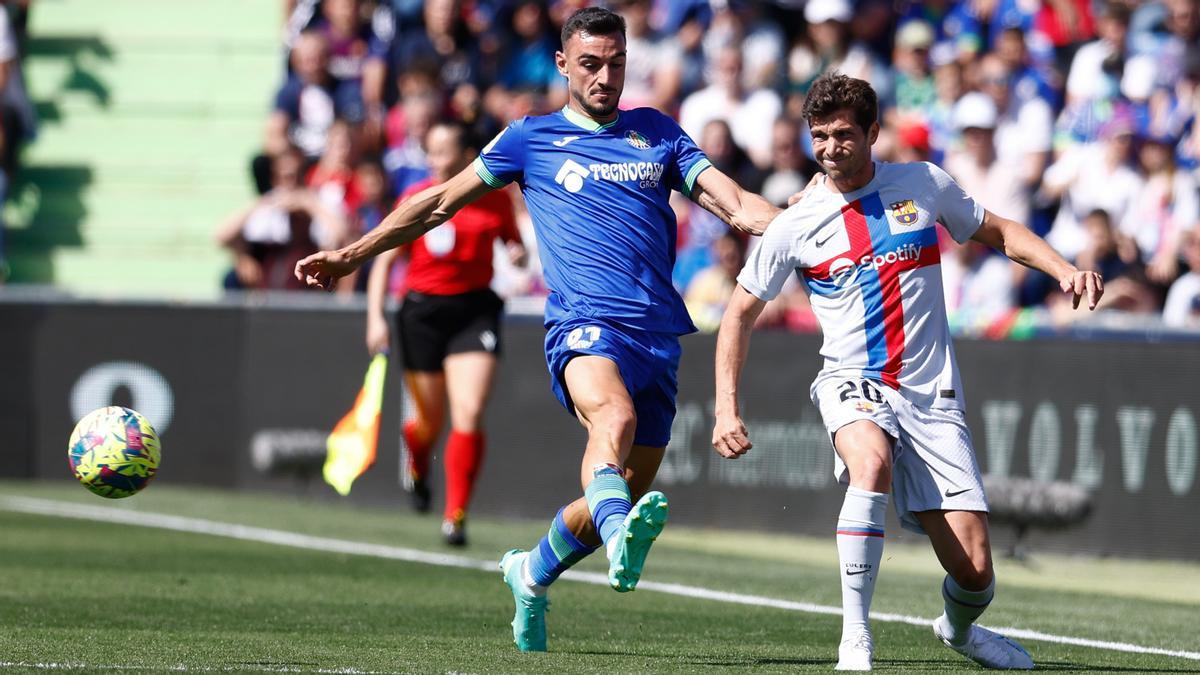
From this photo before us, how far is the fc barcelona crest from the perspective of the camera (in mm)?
7180

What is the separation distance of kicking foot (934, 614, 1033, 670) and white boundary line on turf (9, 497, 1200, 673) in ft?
3.29

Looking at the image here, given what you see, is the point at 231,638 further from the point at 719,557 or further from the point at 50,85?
the point at 50,85

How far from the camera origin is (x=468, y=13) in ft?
64.1

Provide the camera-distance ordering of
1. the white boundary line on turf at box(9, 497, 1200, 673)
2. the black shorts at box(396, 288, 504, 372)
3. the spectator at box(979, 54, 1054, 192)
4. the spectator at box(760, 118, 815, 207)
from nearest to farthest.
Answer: the white boundary line on turf at box(9, 497, 1200, 673)
the black shorts at box(396, 288, 504, 372)
the spectator at box(760, 118, 815, 207)
the spectator at box(979, 54, 1054, 192)

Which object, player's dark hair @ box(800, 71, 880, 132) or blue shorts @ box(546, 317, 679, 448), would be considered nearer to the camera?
player's dark hair @ box(800, 71, 880, 132)

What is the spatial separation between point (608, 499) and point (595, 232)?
124 cm

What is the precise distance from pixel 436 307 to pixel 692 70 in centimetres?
656

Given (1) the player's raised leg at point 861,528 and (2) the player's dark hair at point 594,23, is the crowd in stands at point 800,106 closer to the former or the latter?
(2) the player's dark hair at point 594,23

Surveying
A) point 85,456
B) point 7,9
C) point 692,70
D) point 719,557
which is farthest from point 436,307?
point 7,9

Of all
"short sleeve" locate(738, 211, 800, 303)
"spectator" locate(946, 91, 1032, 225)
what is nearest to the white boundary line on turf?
"short sleeve" locate(738, 211, 800, 303)

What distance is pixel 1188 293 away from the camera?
1416 cm

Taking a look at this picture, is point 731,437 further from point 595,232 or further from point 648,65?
point 648,65

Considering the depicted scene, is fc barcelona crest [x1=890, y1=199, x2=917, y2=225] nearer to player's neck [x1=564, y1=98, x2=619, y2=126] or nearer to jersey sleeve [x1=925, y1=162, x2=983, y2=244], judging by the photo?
jersey sleeve [x1=925, y1=162, x2=983, y2=244]

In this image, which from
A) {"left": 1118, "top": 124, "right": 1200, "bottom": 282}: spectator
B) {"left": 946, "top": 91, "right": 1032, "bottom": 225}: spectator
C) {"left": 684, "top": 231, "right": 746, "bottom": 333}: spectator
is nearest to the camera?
{"left": 684, "top": 231, "right": 746, "bottom": 333}: spectator
